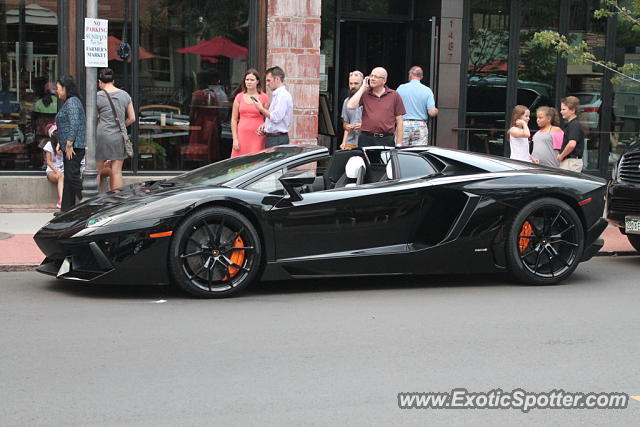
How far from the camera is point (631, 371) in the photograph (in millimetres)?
6270

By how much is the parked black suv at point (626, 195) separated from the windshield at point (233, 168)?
387 cm

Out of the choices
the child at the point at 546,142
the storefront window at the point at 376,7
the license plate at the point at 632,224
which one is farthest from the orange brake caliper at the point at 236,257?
the storefront window at the point at 376,7

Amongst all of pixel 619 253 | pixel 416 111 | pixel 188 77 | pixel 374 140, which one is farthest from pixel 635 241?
pixel 188 77

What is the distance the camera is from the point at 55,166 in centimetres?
1361

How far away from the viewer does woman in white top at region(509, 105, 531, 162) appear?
1276 centimetres

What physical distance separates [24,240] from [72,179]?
1562 millimetres

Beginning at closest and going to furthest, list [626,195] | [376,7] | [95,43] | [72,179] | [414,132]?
1. [626,195]
2. [95,43]
3. [72,179]
4. [414,132]
5. [376,7]

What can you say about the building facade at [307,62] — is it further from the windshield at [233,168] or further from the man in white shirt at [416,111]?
the windshield at [233,168]

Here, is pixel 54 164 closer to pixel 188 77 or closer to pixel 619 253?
pixel 188 77

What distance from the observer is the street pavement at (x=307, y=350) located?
17.6ft

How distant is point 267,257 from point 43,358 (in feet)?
7.86

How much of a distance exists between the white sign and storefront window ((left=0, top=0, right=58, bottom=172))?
313 centimetres

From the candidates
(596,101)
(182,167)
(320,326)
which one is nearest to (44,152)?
(182,167)

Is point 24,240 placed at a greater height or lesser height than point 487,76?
lesser
